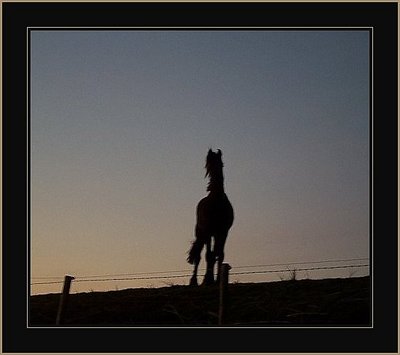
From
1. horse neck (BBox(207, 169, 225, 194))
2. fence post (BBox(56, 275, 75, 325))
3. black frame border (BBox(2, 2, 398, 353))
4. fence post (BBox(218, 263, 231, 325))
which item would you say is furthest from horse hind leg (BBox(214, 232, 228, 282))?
black frame border (BBox(2, 2, 398, 353))

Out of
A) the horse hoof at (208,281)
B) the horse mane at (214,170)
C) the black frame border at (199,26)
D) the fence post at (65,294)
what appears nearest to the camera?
the black frame border at (199,26)

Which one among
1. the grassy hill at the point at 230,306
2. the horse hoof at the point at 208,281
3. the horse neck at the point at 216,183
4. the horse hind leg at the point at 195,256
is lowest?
the grassy hill at the point at 230,306

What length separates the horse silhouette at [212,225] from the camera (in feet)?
43.4

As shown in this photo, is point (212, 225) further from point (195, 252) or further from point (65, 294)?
point (65, 294)

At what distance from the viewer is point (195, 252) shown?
13320mm

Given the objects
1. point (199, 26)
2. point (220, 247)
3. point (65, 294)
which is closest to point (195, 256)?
point (220, 247)

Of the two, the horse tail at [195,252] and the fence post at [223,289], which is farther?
the horse tail at [195,252]

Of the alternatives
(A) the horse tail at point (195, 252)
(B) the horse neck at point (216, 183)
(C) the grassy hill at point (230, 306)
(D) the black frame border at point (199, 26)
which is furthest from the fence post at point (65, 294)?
(B) the horse neck at point (216, 183)

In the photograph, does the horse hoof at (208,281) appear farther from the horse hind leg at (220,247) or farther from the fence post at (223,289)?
the fence post at (223,289)

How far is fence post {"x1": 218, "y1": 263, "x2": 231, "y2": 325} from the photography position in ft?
38.8

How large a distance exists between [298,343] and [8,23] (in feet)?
15.0

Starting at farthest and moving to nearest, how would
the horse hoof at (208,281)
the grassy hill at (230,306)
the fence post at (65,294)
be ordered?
1. the horse hoof at (208,281)
2. the fence post at (65,294)
3. the grassy hill at (230,306)

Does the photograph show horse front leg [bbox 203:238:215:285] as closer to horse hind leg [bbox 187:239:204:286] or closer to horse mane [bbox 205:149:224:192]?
horse hind leg [bbox 187:239:204:286]

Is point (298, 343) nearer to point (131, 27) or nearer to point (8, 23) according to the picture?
point (131, 27)
